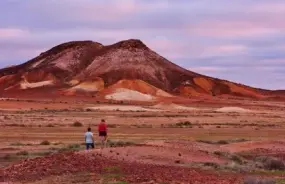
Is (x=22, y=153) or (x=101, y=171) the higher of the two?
(x=22, y=153)

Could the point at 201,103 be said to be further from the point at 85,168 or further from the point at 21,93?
the point at 85,168

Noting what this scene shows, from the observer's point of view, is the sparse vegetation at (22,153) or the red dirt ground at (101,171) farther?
the sparse vegetation at (22,153)

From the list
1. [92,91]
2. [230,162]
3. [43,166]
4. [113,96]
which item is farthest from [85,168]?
[92,91]

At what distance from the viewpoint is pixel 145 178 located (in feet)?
84.0

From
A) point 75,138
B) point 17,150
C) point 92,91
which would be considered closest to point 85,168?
point 17,150

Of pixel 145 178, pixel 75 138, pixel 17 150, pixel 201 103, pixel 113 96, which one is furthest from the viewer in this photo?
pixel 113 96

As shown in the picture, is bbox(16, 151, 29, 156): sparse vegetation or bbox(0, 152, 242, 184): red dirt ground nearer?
bbox(0, 152, 242, 184): red dirt ground

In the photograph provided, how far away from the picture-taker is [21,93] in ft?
640

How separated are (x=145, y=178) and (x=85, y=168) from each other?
143 inches

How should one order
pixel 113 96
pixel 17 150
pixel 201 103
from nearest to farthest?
pixel 17 150 → pixel 201 103 → pixel 113 96

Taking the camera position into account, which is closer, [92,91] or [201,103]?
[201,103]

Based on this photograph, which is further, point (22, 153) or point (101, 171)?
point (22, 153)

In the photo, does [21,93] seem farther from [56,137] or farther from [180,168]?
[180,168]

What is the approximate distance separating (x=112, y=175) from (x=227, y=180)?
442 cm
